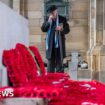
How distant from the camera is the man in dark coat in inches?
388

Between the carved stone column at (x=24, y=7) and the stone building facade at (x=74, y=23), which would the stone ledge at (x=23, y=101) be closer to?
the stone building facade at (x=74, y=23)

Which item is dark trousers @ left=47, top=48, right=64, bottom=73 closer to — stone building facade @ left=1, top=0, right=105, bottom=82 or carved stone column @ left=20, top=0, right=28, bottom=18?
stone building facade @ left=1, top=0, right=105, bottom=82

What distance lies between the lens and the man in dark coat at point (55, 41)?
32.3 ft

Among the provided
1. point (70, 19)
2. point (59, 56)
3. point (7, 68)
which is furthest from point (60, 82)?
point (70, 19)

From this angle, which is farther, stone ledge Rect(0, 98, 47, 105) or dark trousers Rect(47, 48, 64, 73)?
dark trousers Rect(47, 48, 64, 73)

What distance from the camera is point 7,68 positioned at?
19.2 ft

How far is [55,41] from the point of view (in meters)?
9.96

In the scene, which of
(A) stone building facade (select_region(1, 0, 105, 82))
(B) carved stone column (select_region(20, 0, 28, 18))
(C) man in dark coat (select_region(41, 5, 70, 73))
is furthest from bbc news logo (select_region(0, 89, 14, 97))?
(B) carved stone column (select_region(20, 0, 28, 18))


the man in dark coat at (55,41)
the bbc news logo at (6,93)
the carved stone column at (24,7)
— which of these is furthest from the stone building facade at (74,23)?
the bbc news logo at (6,93)

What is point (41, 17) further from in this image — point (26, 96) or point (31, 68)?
point (26, 96)

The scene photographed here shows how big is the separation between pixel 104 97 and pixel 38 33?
1455 centimetres

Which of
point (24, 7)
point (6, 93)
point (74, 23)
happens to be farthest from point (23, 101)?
point (24, 7)

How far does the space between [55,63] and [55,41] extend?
392 mm

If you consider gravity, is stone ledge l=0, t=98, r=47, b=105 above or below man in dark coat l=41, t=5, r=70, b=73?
below
